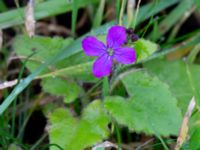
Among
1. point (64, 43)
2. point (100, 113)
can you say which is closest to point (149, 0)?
point (64, 43)

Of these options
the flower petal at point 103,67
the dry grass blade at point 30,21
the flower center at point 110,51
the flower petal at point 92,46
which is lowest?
the flower petal at point 103,67

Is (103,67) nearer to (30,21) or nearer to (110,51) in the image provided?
(110,51)

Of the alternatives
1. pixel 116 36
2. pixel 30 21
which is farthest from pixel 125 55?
pixel 30 21

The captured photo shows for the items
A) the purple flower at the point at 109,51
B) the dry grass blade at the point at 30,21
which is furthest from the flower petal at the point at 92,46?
the dry grass blade at the point at 30,21

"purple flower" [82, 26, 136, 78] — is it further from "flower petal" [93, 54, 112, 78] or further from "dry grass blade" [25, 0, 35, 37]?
"dry grass blade" [25, 0, 35, 37]

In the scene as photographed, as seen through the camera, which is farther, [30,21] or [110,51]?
[30,21]

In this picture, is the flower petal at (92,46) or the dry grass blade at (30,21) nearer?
the flower petal at (92,46)

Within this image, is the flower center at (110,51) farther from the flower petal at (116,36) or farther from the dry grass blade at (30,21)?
the dry grass blade at (30,21)

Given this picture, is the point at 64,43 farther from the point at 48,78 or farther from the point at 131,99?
the point at 131,99
